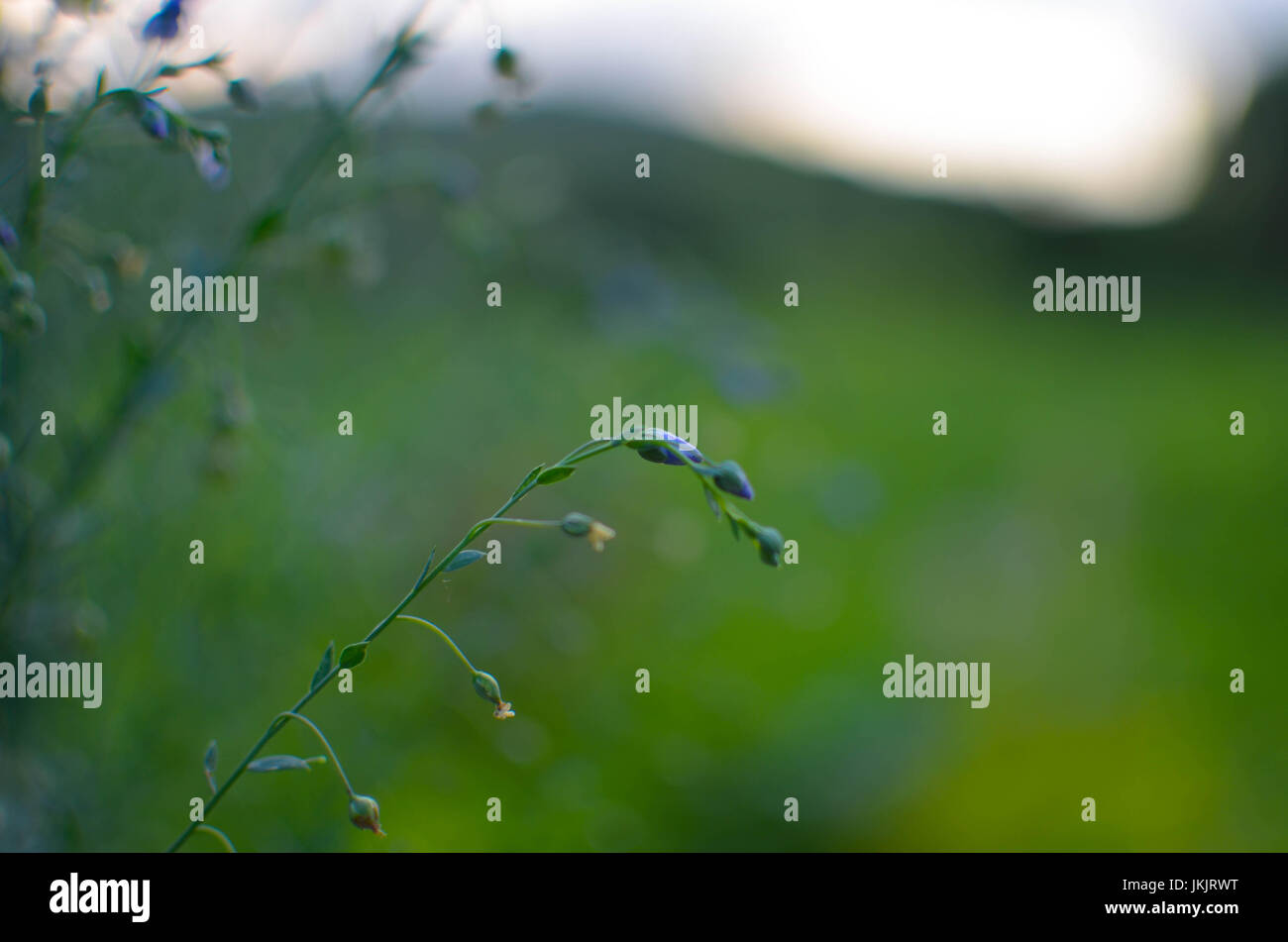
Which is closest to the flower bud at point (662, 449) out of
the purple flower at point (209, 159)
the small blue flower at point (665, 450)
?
the small blue flower at point (665, 450)

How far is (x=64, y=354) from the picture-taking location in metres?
1.18

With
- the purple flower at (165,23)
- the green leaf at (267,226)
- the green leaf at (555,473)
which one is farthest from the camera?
the green leaf at (267,226)

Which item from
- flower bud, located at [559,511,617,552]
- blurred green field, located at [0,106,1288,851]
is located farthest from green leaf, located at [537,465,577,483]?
blurred green field, located at [0,106,1288,851]

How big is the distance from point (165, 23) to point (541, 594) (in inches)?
52.5

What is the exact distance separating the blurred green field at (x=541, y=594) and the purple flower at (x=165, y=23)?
298mm

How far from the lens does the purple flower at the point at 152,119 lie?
0.68m

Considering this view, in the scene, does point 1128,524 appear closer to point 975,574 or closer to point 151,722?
point 975,574

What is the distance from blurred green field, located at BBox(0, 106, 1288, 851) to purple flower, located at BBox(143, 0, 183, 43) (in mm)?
298

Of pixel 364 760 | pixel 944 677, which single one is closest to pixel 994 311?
pixel 944 677

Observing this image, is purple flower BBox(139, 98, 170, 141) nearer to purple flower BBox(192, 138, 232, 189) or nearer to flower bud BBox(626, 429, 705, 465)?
purple flower BBox(192, 138, 232, 189)

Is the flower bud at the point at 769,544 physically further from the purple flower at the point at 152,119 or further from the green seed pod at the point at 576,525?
the purple flower at the point at 152,119

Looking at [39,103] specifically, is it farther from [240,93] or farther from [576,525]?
[576,525]

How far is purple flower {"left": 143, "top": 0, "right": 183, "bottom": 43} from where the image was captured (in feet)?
2.42

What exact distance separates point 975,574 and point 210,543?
295cm
